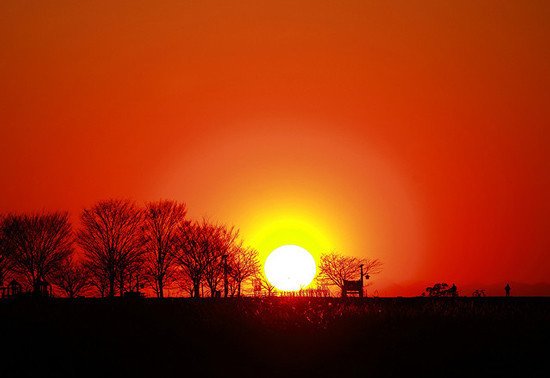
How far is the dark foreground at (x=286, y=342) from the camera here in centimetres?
3125

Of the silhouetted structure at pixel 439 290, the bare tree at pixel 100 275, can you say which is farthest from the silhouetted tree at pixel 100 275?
the silhouetted structure at pixel 439 290

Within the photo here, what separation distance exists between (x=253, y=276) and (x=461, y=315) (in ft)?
222

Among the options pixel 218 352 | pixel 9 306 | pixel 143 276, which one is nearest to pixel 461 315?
pixel 218 352

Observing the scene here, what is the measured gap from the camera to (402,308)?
124ft

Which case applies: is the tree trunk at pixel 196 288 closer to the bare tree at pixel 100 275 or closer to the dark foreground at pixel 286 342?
the bare tree at pixel 100 275

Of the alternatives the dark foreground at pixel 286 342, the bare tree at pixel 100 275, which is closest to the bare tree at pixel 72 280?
the bare tree at pixel 100 275

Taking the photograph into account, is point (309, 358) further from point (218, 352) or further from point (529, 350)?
point (529, 350)

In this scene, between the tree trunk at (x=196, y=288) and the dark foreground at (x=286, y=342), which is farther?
the tree trunk at (x=196, y=288)

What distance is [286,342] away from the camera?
3459 centimetres

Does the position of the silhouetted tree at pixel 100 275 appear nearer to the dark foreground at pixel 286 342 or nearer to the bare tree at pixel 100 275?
the bare tree at pixel 100 275

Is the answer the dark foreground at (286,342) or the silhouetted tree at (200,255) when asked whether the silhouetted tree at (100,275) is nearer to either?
the silhouetted tree at (200,255)

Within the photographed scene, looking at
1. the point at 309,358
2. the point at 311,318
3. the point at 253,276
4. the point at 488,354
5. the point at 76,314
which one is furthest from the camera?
the point at 253,276

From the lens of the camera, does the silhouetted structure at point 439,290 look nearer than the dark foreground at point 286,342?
No

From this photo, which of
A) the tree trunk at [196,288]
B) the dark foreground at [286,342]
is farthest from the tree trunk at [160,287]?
the dark foreground at [286,342]
